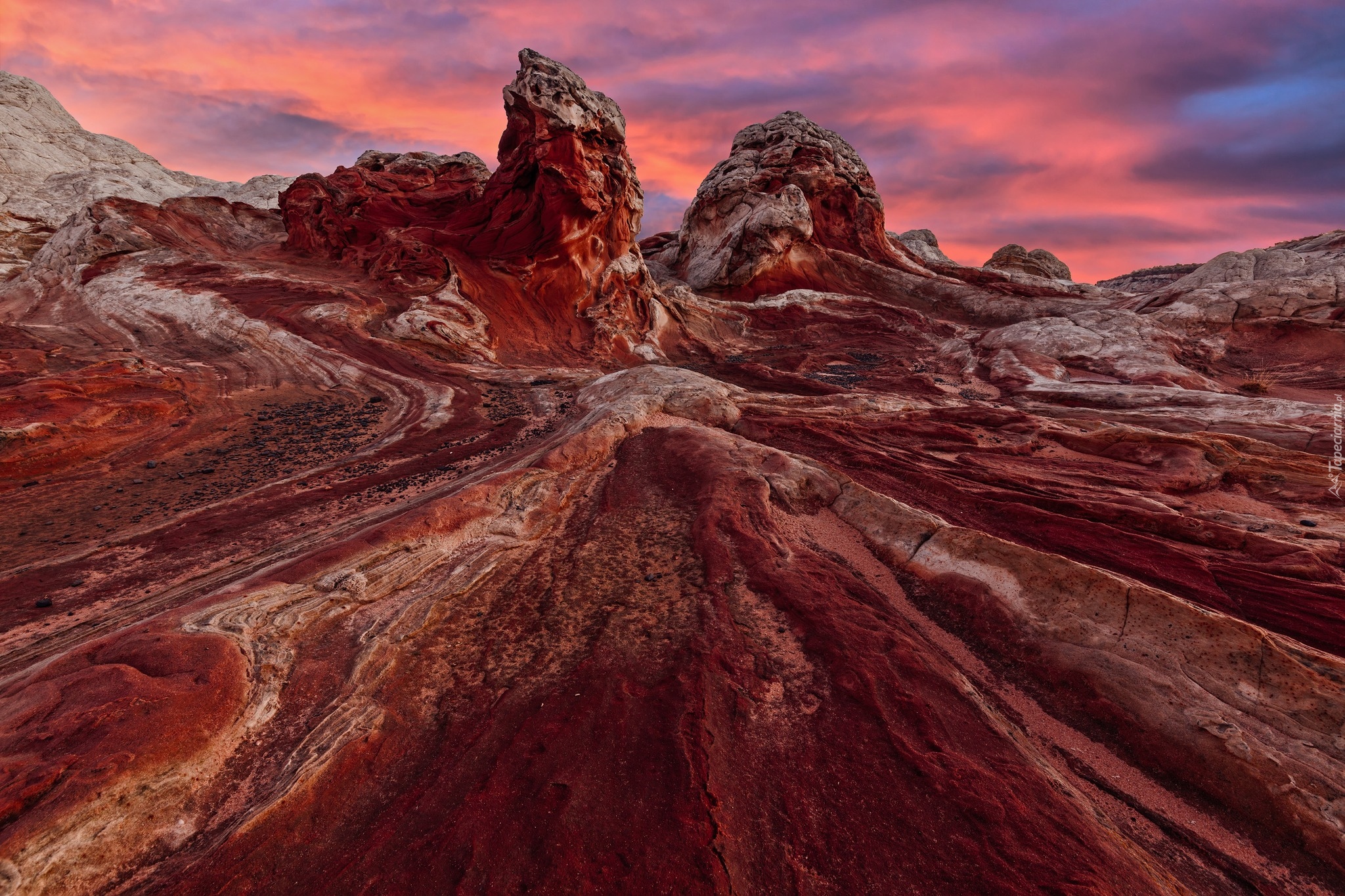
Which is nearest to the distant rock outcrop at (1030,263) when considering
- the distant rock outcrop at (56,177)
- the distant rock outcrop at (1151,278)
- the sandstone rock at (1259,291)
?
the distant rock outcrop at (1151,278)

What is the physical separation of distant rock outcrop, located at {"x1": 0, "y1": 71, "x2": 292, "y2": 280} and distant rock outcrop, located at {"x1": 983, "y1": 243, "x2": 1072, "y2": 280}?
72.8 m

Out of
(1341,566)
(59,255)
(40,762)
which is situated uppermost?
(59,255)

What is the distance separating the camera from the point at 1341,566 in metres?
7.07

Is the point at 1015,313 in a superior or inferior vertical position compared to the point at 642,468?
superior

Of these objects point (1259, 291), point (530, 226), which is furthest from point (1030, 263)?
point (530, 226)

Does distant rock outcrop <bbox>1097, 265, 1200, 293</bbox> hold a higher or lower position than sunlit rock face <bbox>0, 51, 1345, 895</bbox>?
higher

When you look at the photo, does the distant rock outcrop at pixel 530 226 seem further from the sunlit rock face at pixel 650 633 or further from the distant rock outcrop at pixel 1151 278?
the distant rock outcrop at pixel 1151 278

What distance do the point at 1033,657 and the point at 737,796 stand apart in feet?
14.4

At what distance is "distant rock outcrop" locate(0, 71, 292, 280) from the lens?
35.0 meters

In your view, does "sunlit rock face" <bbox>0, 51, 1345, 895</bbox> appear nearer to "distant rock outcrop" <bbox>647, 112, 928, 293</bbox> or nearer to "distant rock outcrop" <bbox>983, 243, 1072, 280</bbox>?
"distant rock outcrop" <bbox>647, 112, 928, 293</bbox>

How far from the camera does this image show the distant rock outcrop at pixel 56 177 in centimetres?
3500

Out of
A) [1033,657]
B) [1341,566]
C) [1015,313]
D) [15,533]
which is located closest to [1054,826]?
[1033,657]

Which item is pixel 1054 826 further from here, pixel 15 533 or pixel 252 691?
pixel 15 533

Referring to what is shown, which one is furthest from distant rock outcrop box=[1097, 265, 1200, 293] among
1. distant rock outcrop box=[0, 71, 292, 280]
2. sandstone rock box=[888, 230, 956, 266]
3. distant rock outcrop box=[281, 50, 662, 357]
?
distant rock outcrop box=[0, 71, 292, 280]
